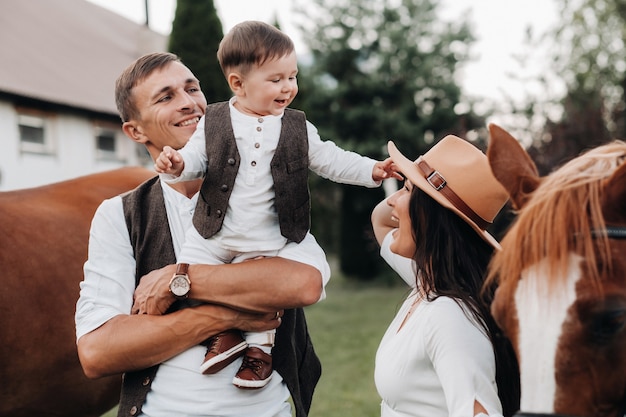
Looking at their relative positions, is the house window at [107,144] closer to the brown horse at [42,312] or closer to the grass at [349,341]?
the grass at [349,341]

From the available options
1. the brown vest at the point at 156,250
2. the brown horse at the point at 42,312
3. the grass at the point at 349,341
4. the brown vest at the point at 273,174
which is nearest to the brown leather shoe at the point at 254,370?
the brown vest at the point at 156,250

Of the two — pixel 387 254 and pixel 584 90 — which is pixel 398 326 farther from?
pixel 584 90

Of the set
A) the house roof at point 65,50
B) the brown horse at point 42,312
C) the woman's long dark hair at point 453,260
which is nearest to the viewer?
the woman's long dark hair at point 453,260

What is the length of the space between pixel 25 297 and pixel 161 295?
5.26ft

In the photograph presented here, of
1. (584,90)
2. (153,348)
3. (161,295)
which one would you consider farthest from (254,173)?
(584,90)

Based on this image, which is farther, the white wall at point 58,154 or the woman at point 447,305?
the white wall at point 58,154

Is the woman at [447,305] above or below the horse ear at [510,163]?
below

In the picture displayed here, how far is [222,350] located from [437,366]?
2.40ft

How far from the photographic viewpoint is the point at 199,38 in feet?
37.2

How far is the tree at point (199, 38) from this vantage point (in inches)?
436

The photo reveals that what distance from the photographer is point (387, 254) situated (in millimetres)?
2742

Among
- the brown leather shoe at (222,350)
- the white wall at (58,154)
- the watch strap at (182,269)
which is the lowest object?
the white wall at (58,154)

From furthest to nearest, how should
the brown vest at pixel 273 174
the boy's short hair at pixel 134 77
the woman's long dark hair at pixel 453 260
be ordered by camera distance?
the boy's short hair at pixel 134 77 → the brown vest at pixel 273 174 → the woman's long dark hair at pixel 453 260

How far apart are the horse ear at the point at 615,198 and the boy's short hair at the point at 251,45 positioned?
1.25 m
